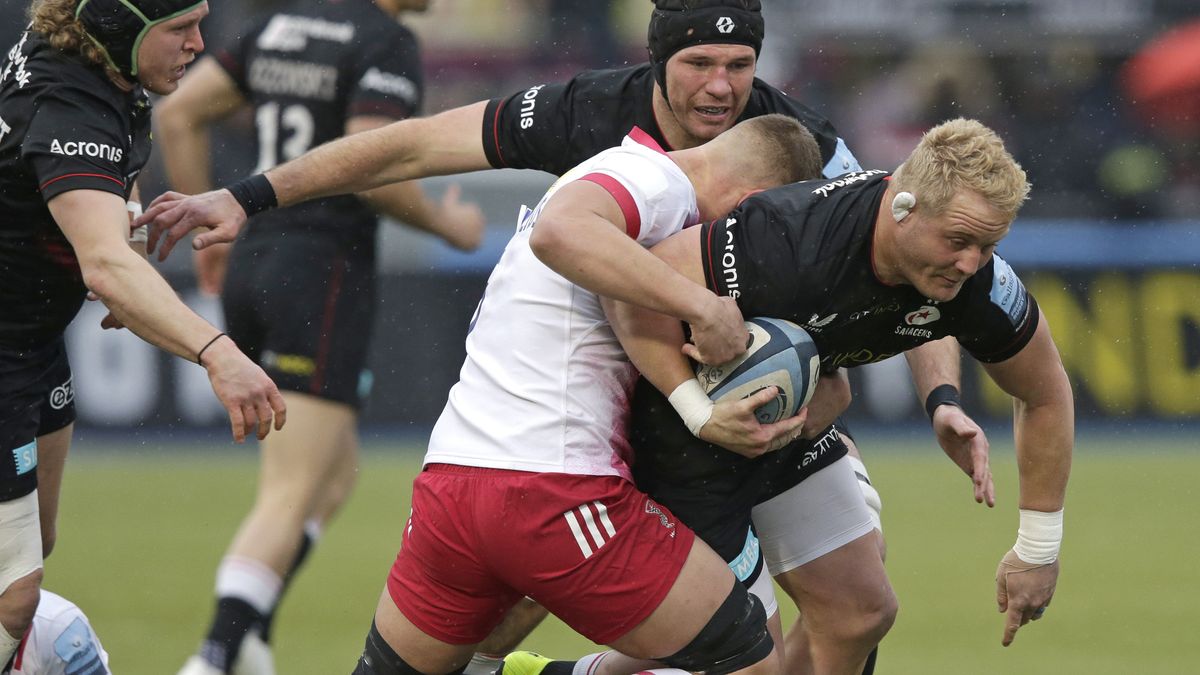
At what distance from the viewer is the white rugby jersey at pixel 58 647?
561cm

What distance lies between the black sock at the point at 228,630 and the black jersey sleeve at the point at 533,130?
1901 mm

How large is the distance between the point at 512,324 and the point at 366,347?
9.11 ft

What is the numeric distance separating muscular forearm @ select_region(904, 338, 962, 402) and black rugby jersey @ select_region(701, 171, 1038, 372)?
2.46 feet

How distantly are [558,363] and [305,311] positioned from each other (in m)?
2.87

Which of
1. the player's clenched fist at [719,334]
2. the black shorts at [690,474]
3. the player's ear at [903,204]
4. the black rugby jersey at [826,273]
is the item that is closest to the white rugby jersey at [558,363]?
the black shorts at [690,474]

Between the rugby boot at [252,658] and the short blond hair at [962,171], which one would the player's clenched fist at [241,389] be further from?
the short blond hair at [962,171]

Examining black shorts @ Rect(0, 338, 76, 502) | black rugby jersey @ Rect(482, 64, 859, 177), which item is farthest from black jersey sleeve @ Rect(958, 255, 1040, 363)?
black shorts @ Rect(0, 338, 76, 502)

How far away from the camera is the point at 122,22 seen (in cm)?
508

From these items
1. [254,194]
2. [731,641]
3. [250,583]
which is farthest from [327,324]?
[731,641]

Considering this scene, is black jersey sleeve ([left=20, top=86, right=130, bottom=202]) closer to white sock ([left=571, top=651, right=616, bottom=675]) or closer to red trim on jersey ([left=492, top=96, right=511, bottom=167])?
red trim on jersey ([left=492, top=96, right=511, bottom=167])

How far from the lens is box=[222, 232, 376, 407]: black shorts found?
7027 mm

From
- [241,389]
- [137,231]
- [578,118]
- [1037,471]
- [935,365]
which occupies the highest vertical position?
[578,118]

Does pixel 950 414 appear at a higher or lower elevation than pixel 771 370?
lower

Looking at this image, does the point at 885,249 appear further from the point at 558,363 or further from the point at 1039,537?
the point at 1039,537
